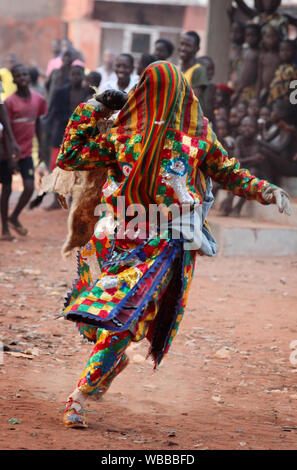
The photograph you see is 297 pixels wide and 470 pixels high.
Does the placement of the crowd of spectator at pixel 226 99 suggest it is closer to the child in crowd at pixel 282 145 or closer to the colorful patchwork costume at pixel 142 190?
the child in crowd at pixel 282 145

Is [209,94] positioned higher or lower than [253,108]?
higher

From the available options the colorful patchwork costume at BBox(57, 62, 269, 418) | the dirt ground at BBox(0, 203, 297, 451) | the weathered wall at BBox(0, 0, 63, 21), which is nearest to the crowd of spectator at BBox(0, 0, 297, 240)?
the dirt ground at BBox(0, 203, 297, 451)

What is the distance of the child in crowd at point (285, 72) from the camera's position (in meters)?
11.1

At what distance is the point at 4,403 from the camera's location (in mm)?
4309

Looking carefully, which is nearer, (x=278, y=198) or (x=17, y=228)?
(x=278, y=198)

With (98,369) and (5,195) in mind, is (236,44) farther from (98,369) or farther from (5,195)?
(98,369)

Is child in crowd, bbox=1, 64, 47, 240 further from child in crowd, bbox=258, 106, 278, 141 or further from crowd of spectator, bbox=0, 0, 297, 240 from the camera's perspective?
child in crowd, bbox=258, 106, 278, 141

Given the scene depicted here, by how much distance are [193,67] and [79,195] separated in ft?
19.6

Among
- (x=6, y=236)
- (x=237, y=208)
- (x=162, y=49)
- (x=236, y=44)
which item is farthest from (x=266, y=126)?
(x=6, y=236)

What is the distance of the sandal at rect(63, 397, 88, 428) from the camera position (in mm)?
3943

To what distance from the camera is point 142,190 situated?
3.92 meters

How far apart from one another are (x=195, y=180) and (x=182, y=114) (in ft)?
1.07

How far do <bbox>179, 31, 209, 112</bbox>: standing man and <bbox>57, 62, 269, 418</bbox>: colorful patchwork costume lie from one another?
6.03 m

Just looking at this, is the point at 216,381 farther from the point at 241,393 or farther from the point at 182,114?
the point at 182,114
